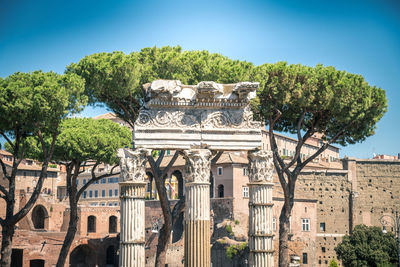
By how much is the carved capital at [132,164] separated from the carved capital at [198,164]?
116cm

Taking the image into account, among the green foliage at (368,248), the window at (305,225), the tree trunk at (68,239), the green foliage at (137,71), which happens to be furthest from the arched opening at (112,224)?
the green foliage at (137,71)

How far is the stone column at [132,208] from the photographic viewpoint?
1433 cm

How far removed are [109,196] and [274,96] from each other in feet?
168

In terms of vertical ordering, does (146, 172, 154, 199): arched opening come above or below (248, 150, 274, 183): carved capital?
above

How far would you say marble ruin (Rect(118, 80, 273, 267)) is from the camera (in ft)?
47.6

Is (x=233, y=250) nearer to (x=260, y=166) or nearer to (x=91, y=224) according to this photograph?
(x=91, y=224)

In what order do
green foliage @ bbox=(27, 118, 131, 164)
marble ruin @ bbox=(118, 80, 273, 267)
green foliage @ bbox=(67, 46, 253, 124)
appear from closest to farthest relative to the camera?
marble ruin @ bbox=(118, 80, 273, 267), green foliage @ bbox=(67, 46, 253, 124), green foliage @ bbox=(27, 118, 131, 164)

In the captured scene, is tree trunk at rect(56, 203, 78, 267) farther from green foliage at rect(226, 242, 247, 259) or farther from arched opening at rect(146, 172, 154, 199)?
arched opening at rect(146, 172, 154, 199)

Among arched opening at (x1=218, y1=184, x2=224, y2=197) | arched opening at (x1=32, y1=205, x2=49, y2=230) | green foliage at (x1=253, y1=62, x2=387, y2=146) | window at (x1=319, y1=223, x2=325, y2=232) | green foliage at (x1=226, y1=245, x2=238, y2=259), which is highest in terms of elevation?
green foliage at (x1=253, y1=62, x2=387, y2=146)

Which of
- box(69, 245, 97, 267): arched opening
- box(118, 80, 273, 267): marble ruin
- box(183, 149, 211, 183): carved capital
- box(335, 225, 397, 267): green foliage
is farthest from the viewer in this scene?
box(69, 245, 97, 267): arched opening

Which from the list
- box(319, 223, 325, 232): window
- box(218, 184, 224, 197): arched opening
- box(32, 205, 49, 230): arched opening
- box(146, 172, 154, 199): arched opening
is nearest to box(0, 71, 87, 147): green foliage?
box(218, 184, 224, 197): arched opening

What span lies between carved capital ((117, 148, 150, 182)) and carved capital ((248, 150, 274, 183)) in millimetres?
2936

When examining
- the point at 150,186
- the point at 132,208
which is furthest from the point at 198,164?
the point at 150,186

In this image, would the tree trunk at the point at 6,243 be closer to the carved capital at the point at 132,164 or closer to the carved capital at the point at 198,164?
the carved capital at the point at 132,164
